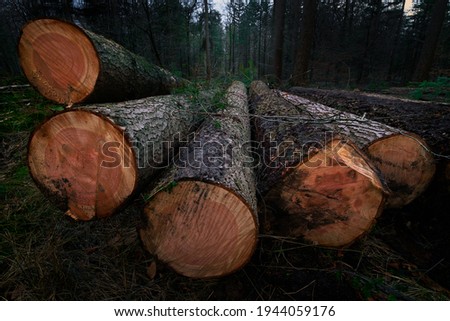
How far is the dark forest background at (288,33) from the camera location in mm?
8477

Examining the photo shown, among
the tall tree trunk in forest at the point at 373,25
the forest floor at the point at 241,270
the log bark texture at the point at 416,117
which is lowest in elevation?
the forest floor at the point at 241,270

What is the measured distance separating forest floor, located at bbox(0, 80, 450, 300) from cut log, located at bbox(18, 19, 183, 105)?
1121 millimetres

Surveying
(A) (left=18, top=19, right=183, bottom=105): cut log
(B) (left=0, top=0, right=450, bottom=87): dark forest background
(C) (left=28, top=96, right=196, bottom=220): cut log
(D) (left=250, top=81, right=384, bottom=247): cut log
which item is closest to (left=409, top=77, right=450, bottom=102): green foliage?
(B) (left=0, top=0, right=450, bottom=87): dark forest background

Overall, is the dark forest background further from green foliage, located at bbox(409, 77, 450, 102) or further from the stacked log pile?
the stacked log pile

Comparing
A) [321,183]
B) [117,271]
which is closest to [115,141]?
[117,271]

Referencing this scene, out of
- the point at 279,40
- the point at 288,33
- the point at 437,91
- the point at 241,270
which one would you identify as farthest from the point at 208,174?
the point at 288,33

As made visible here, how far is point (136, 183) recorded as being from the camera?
1357mm

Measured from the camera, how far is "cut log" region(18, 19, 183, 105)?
6.48ft

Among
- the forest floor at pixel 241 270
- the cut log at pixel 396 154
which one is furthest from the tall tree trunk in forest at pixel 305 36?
the forest floor at pixel 241 270

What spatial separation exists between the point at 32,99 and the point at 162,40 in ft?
28.5

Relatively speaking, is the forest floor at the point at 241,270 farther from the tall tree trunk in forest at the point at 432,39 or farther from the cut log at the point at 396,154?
the tall tree trunk in forest at the point at 432,39

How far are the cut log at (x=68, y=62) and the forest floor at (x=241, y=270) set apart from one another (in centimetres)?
112

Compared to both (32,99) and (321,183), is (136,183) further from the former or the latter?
(32,99)

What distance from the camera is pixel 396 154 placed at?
1853mm
